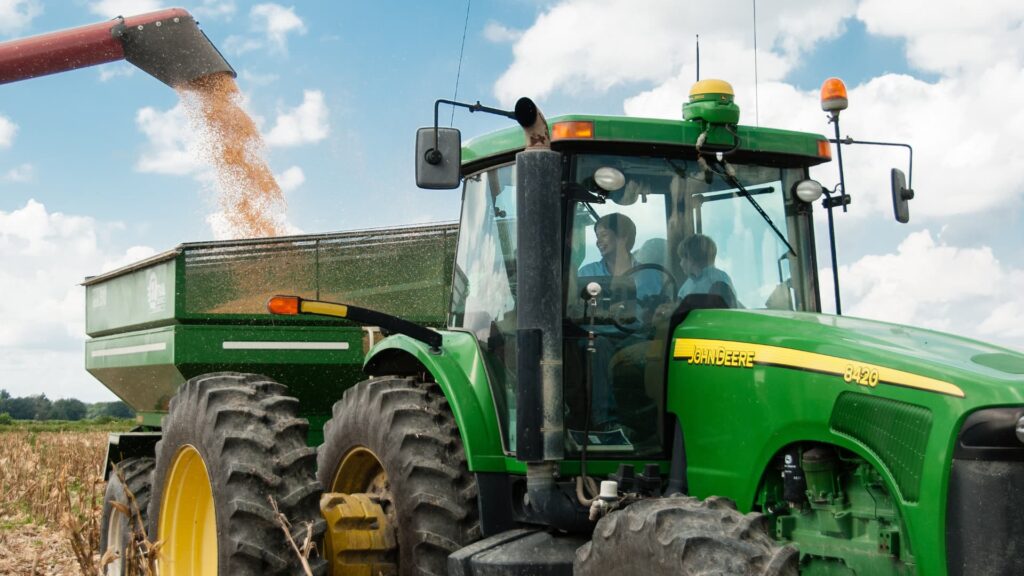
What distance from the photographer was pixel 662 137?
4.46 metres

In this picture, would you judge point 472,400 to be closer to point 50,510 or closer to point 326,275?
point 326,275

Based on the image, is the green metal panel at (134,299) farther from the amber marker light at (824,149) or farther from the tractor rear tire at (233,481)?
the amber marker light at (824,149)

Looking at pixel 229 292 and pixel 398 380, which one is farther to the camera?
pixel 229 292

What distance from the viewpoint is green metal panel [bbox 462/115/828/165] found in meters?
4.39

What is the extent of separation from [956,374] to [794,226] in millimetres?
1429

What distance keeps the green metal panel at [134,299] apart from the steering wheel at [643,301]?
368 cm

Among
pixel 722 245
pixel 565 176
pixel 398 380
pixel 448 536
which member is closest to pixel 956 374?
pixel 722 245

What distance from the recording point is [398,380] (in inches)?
212

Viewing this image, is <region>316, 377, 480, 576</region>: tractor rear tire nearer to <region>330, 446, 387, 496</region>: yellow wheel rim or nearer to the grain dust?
<region>330, 446, 387, 496</region>: yellow wheel rim

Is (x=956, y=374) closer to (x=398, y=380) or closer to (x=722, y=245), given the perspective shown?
(x=722, y=245)

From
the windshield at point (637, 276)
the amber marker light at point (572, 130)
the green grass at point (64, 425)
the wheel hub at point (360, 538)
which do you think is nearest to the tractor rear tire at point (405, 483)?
the wheel hub at point (360, 538)

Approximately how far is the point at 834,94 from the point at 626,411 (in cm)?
166

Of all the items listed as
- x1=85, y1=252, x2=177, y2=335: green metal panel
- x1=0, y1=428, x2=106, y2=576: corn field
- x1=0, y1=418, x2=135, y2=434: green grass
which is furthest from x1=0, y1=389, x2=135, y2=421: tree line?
x1=85, y1=252, x2=177, y2=335: green metal panel

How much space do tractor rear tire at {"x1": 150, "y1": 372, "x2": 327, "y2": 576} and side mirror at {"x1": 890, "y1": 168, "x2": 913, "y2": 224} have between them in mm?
2873
